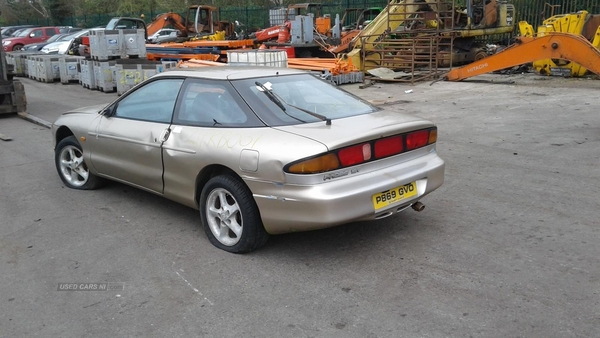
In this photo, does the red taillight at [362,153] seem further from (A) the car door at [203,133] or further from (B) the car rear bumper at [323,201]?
(A) the car door at [203,133]

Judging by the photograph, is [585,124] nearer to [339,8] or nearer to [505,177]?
[505,177]

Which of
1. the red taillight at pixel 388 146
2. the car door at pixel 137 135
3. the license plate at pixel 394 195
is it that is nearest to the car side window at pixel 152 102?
the car door at pixel 137 135

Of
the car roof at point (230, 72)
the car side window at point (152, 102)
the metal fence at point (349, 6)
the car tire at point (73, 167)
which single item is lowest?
the car tire at point (73, 167)

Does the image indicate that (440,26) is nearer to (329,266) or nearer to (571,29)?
(571,29)

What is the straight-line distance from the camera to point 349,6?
33656mm

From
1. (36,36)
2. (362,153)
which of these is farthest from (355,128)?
(36,36)

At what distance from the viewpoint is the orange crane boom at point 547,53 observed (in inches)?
490

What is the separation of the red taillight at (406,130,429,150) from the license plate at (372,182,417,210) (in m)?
0.33

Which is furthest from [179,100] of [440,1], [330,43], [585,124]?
[330,43]

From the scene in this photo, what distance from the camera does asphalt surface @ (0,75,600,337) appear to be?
3.68 meters

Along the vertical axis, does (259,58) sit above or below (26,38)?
below

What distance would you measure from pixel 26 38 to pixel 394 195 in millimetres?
36850

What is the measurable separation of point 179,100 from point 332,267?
216 cm

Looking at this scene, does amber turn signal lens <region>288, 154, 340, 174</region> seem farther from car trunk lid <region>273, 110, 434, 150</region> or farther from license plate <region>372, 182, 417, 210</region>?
license plate <region>372, 182, 417, 210</region>
